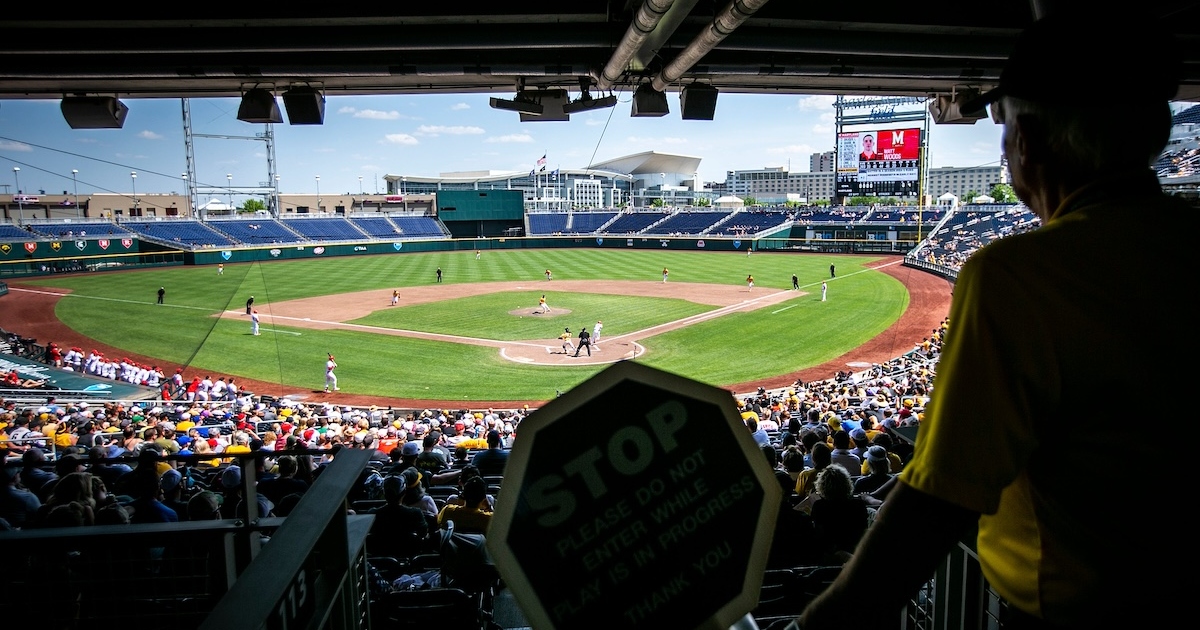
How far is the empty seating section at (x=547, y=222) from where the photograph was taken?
3177 inches

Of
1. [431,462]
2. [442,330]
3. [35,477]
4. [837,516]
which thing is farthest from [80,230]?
[837,516]

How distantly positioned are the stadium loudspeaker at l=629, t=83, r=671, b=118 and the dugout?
73.4 meters

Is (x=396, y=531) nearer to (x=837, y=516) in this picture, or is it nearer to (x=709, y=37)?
(x=837, y=516)

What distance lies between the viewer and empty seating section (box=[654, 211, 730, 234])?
74688 mm

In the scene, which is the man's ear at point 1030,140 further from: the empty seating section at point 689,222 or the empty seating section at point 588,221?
the empty seating section at point 588,221

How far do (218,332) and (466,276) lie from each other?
22147mm

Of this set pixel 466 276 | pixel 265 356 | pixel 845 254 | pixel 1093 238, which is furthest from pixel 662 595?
pixel 845 254

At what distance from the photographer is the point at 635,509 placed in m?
1.18

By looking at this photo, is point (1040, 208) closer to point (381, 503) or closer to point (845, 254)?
point (381, 503)

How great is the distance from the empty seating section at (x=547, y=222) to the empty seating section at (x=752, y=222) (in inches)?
770

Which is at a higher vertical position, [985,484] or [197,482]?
[985,484]

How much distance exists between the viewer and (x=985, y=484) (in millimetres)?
1090

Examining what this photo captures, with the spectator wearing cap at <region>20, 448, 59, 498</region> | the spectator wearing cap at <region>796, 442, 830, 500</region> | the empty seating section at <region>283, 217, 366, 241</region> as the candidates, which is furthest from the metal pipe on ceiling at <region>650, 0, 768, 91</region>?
the empty seating section at <region>283, 217, 366, 241</region>

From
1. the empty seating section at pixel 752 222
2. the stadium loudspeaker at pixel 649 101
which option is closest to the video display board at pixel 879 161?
the empty seating section at pixel 752 222
